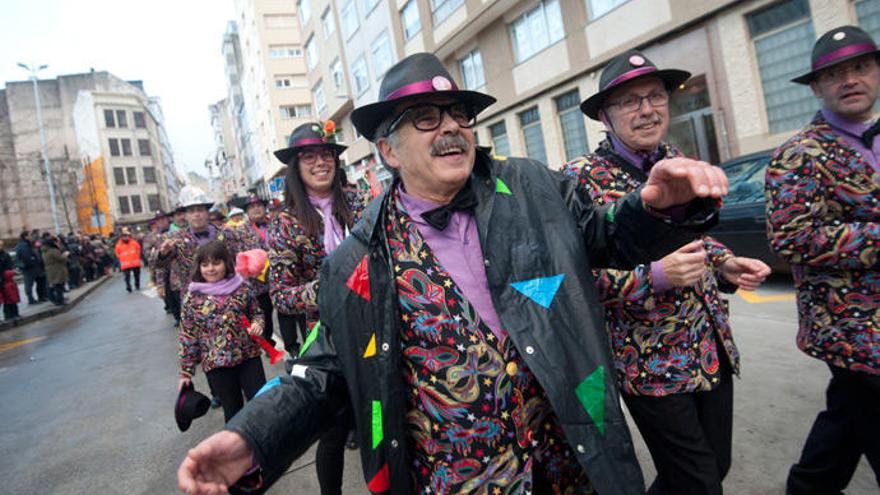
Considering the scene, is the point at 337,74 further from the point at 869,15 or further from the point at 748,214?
the point at 748,214

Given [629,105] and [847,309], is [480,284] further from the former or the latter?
[847,309]

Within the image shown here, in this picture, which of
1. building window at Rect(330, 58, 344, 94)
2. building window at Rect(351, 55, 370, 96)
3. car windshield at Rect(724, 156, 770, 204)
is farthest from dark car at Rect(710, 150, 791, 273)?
building window at Rect(330, 58, 344, 94)

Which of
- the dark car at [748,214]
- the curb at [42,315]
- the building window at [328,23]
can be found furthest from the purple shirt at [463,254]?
the building window at [328,23]

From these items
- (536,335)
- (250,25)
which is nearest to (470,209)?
(536,335)

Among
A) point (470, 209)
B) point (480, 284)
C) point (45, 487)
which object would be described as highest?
point (470, 209)

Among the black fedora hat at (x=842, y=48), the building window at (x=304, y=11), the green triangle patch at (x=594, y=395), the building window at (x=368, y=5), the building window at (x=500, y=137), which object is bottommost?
the green triangle patch at (x=594, y=395)

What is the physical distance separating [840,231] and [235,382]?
3.78m

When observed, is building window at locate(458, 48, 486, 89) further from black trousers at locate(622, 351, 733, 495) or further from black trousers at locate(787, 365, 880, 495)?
black trousers at locate(622, 351, 733, 495)

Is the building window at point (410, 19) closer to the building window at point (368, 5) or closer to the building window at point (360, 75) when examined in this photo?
the building window at point (368, 5)

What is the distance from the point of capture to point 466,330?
5.24ft

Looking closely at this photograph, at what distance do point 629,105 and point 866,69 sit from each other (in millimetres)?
1032

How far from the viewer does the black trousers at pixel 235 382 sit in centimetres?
378

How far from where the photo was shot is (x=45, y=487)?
3951mm

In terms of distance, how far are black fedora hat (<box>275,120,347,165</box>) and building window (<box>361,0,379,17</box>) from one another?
21.6m
